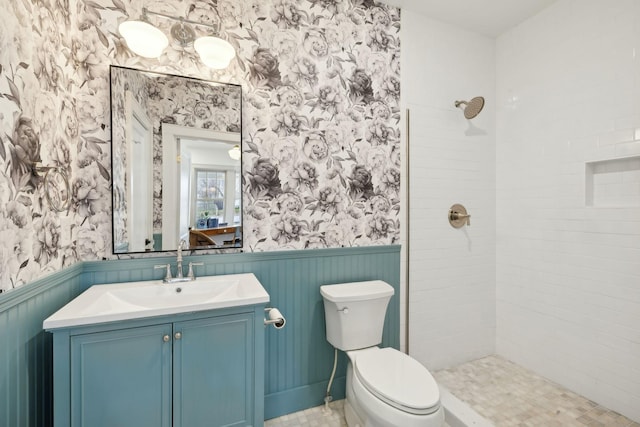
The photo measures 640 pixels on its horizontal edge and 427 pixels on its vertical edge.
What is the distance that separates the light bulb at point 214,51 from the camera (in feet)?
4.93

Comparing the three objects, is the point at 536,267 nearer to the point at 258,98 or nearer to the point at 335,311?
the point at 335,311

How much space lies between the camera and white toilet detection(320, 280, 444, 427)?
1186mm

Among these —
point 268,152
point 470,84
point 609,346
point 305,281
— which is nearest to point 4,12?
point 268,152

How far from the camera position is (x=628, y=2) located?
166 cm

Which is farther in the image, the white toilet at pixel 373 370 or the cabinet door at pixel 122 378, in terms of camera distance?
the white toilet at pixel 373 370

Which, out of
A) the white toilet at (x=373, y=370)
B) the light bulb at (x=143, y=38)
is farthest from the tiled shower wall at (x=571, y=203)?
the light bulb at (x=143, y=38)

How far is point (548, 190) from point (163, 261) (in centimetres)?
252

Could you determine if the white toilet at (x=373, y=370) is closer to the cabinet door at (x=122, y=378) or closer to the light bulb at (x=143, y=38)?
the cabinet door at (x=122, y=378)

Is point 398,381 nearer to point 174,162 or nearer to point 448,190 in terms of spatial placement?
point 448,190

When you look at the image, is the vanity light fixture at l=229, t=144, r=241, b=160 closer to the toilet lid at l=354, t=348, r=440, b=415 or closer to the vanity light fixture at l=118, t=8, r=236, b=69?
the vanity light fixture at l=118, t=8, r=236, b=69

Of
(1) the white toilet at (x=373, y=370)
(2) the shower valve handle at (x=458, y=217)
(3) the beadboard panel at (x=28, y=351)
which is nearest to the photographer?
(3) the beadboard panel at (x=28, y=351)

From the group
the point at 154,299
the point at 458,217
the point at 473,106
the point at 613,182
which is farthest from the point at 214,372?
the point at 613,182

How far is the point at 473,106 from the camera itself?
2.04m

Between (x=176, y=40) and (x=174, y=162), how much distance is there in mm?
642
